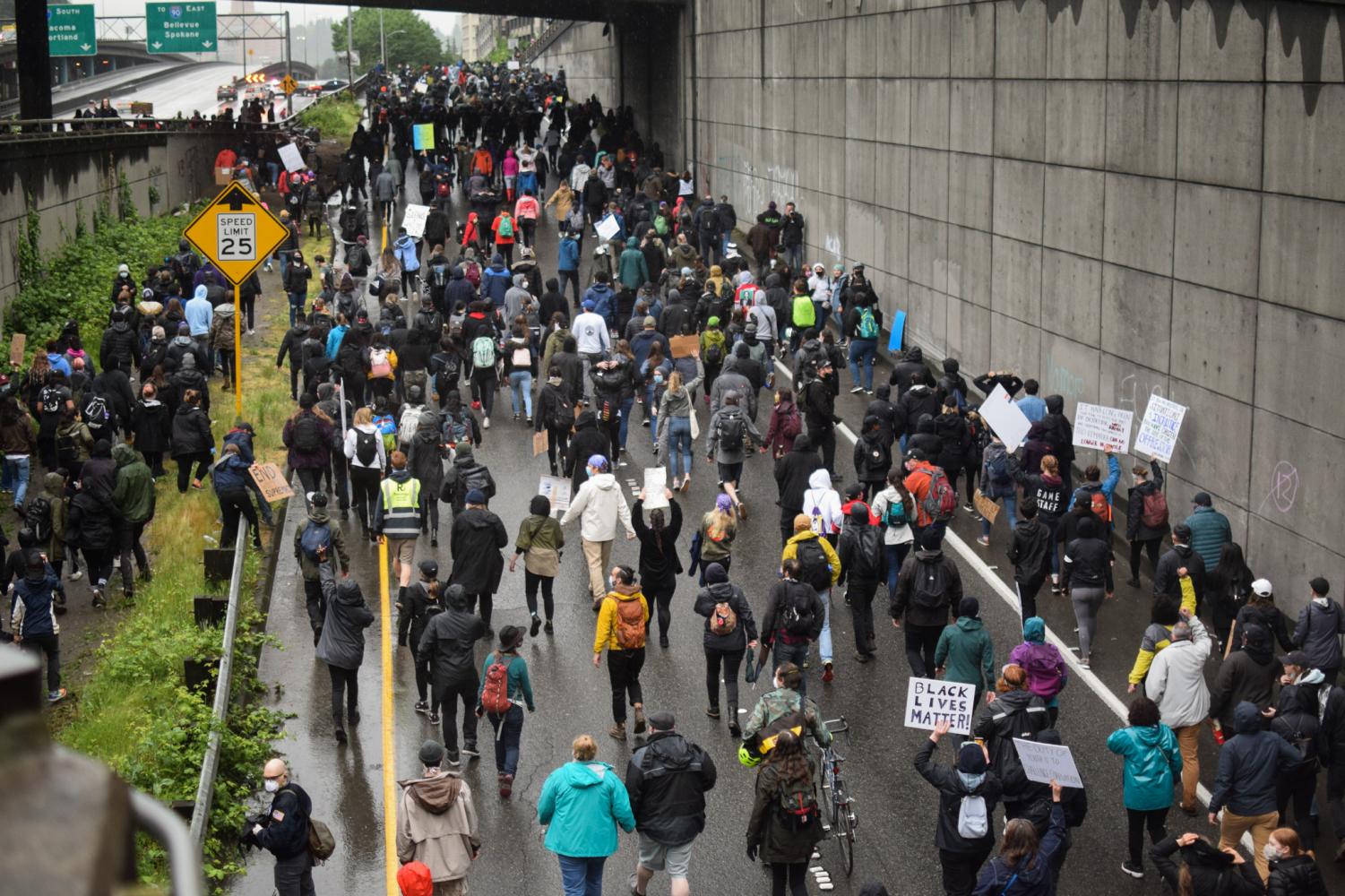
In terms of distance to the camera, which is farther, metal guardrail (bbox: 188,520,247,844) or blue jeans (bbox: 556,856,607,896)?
metal guardrail (bbox: 188,520,247,844)

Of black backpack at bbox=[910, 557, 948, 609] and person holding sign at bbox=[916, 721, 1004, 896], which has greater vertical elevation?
black backpack at bbox=[910, 557, 948, 609]

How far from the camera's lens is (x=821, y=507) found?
636 inches

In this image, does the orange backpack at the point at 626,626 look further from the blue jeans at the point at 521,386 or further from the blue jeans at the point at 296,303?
the blue jeans at the point at 296,303

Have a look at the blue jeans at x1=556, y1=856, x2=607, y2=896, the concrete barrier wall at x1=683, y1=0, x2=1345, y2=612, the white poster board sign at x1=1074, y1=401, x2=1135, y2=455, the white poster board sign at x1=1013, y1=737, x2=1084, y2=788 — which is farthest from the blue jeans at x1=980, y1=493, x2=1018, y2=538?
the blue jeans at x1=556, y1=856, x2=607, y2=896

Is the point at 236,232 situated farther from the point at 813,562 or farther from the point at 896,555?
the point at 813,562

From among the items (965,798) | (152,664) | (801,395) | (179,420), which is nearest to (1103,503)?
(801,395)

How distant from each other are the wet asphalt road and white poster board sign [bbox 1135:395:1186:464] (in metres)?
1.50

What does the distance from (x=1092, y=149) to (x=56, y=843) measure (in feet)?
65.2

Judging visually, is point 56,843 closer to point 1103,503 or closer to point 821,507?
point 821,507

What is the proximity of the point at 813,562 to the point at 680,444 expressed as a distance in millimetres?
6371

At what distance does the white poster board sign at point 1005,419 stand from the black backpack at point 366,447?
675 centimetres

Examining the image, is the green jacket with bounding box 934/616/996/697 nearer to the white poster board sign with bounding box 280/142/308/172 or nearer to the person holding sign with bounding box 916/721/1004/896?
the person holding sign with bounding box 916/721/1004/896

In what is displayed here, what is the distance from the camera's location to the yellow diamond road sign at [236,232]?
811 inches

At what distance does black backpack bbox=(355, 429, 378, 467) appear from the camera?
1900 cm
